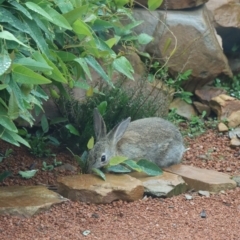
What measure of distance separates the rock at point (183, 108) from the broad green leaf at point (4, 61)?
4.61 m

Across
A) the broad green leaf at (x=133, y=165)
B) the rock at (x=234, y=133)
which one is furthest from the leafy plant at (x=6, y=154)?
the rock at (x=234, y=133)

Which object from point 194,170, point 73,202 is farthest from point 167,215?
point 194,170

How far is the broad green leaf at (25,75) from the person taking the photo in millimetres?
3668

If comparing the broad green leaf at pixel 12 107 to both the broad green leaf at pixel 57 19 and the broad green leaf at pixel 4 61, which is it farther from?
the broad green leaf at pixel 57 19

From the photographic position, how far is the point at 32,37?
13.1 feet

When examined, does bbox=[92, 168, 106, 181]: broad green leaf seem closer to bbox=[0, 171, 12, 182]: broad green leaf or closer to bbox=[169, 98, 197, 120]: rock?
bbox=[0, 171, 12, 182]: broad green leaf

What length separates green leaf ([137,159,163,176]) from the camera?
5664 mm

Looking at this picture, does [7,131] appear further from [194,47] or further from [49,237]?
[194,47]

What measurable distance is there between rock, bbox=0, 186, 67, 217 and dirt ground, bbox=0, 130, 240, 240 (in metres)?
0.05

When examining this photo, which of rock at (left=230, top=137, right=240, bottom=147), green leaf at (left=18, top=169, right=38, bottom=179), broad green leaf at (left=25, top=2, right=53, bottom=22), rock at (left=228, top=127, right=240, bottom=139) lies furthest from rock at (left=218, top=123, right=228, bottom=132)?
broad green leaf at (left=25, top=2, right=53, bottom=22)

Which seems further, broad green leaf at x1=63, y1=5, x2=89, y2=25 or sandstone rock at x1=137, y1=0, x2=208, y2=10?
sandstone rock at x1=137, y1=0, x2=208, y2=10

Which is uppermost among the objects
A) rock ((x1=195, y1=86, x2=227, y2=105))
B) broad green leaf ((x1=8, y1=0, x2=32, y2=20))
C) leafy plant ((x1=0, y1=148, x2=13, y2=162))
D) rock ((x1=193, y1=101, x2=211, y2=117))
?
broad green leaf ((x1=8, y1=0, x2=32, y2=20))

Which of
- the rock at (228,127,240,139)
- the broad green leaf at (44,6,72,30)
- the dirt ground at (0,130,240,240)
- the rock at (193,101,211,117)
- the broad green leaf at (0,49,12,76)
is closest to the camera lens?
the broad green leaf at (0,49,12,76)

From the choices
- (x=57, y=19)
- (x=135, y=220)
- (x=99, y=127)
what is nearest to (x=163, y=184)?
(x=135, y=220)
